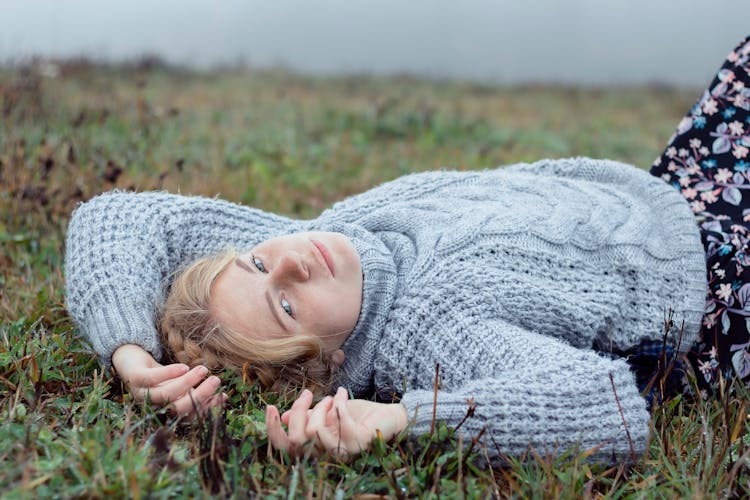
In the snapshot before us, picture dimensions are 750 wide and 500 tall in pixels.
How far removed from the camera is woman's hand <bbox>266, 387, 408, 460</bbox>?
204 cm

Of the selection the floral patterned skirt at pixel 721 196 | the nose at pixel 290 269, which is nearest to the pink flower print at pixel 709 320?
the floral patterned skirt at pixel 721 196

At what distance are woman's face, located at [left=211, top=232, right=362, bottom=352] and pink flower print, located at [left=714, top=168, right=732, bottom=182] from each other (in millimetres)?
1754

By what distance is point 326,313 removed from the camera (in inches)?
95.9

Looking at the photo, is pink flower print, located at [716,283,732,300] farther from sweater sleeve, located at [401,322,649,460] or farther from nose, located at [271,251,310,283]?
nose, located at [271,251,310,283]

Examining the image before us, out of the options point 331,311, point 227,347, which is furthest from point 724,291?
point 227,347

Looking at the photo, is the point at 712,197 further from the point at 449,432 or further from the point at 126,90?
the point at 126,90

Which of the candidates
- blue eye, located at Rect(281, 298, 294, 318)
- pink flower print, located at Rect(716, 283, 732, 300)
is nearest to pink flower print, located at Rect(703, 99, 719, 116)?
pink flower print, located at Rect(716, 283, 732, 300)

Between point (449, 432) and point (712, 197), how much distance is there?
184 centimetres

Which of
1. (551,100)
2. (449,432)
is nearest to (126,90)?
(551,100)

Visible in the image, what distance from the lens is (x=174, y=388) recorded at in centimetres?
222

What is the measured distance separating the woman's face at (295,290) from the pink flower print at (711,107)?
6.41ft

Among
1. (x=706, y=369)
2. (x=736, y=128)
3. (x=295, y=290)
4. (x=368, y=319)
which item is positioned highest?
(x=736, y=128)

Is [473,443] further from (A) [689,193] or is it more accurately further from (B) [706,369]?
(A) [689,193]

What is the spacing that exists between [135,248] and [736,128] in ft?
8.68
